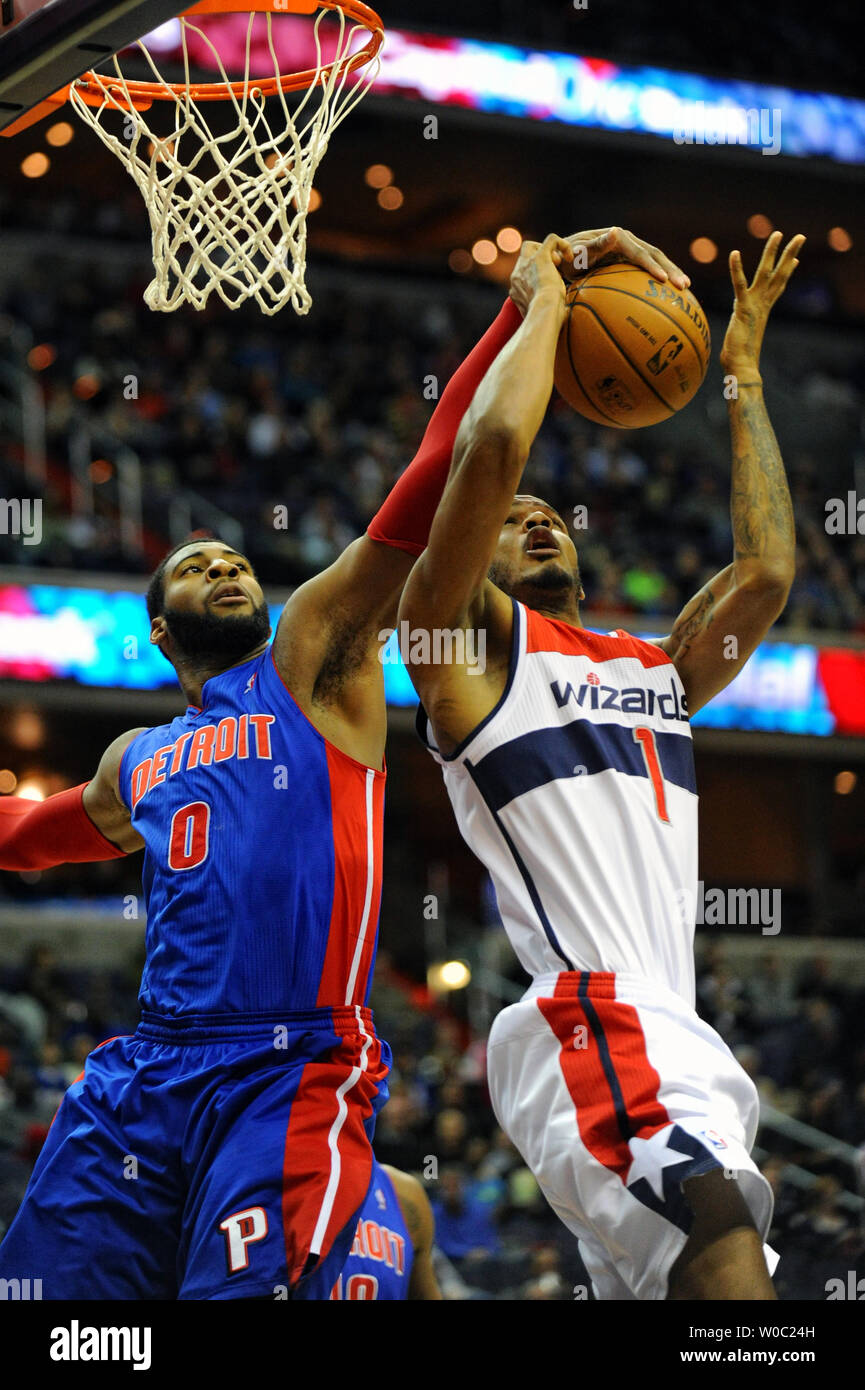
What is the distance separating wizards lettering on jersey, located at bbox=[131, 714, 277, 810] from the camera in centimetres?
387

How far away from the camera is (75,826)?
14.7 feet

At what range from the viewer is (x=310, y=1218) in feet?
11.1

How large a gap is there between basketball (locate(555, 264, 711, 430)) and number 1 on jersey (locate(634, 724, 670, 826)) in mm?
658

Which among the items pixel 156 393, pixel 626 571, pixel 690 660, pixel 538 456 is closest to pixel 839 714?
pixel 626 571

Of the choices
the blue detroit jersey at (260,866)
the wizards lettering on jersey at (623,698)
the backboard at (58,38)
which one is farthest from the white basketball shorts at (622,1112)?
the backboard at (58,38)

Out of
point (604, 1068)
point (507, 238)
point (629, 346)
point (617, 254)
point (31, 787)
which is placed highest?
point (507, 238)

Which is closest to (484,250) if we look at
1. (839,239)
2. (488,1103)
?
(839,239)

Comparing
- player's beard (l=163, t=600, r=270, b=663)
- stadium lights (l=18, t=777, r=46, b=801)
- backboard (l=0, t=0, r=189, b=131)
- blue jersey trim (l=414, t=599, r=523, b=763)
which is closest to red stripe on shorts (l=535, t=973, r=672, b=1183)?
blue jersey trim (l=414, t=599, r=523, b=763)

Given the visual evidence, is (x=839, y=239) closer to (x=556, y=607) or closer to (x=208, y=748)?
(x=556, y=607)

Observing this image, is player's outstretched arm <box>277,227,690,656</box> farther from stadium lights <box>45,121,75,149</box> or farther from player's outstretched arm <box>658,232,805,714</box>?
stadium lights <box>45,121,75,149</box>

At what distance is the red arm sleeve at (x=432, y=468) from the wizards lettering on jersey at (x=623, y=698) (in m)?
0.47

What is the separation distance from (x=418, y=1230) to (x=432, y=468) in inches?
69.1

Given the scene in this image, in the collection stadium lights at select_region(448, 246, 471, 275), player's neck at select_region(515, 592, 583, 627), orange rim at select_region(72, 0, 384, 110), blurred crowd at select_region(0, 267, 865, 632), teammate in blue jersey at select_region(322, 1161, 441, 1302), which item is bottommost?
teammate in blue jersey at select_region(322, 1161, 441, 1302)

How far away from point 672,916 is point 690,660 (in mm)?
748
